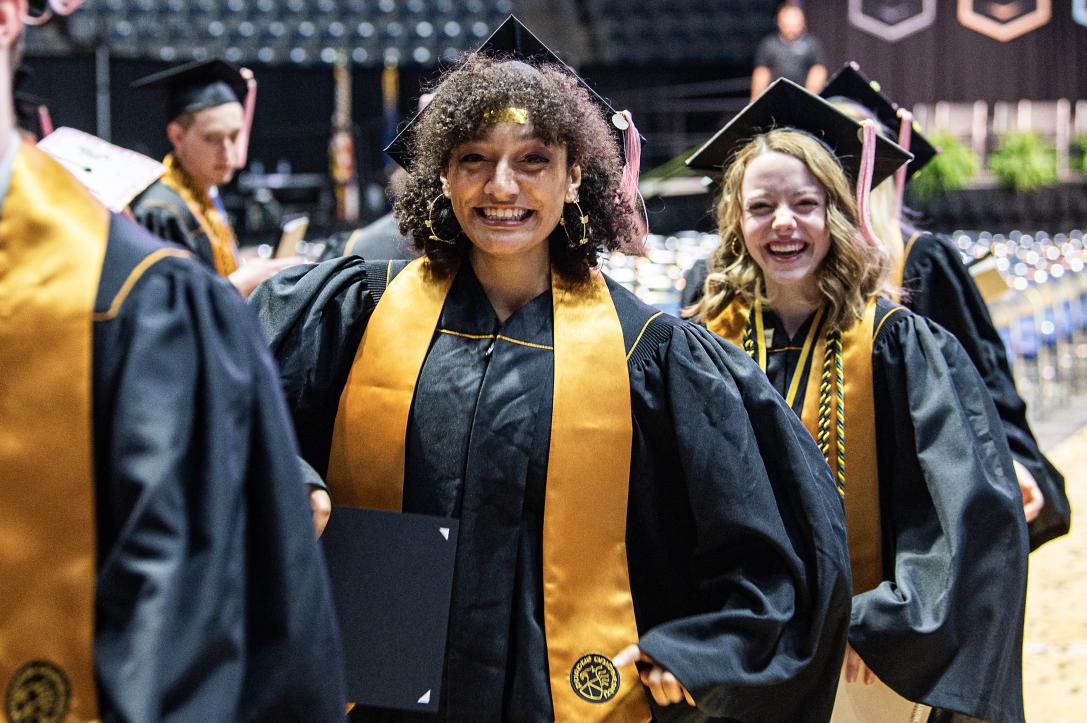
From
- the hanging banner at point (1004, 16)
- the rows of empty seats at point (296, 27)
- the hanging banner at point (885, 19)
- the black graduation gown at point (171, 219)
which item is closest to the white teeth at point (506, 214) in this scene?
the black graduation gown at point (171, 219)

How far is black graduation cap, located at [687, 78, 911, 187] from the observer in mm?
2869

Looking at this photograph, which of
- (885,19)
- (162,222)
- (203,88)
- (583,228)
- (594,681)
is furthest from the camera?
(885,19)

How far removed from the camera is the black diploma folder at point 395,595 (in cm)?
192

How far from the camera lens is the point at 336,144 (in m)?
12.8

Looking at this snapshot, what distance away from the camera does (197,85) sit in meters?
4.91

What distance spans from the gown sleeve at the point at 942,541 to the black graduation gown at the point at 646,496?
44 centimetres

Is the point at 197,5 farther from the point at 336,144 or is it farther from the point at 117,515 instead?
the point at 117,515

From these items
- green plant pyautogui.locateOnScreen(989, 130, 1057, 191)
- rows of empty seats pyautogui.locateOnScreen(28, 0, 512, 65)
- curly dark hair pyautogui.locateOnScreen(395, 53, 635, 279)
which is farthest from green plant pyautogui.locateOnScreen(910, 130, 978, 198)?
curly dark hair pyautogui.locateOnScreen(395, 53, 635, 279)

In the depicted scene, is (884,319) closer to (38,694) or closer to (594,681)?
(594,681)

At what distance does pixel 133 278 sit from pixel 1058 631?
4.58m

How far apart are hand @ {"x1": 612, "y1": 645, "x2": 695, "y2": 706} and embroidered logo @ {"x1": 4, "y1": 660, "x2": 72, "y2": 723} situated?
975mm

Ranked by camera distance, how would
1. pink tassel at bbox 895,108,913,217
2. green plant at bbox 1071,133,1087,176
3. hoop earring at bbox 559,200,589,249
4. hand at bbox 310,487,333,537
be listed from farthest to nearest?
green plant at bbox 1071,133,1087,176 < pink tassel at bbox 895,108,913,217 < hoop earring at bbox 559,200,589,249 < hand at bbox 310,487,333,537

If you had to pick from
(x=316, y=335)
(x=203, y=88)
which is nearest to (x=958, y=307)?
(x=316, y=335)

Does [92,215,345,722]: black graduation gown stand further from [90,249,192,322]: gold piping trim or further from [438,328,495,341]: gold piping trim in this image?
[438,328,495,341]: gold piping trim
